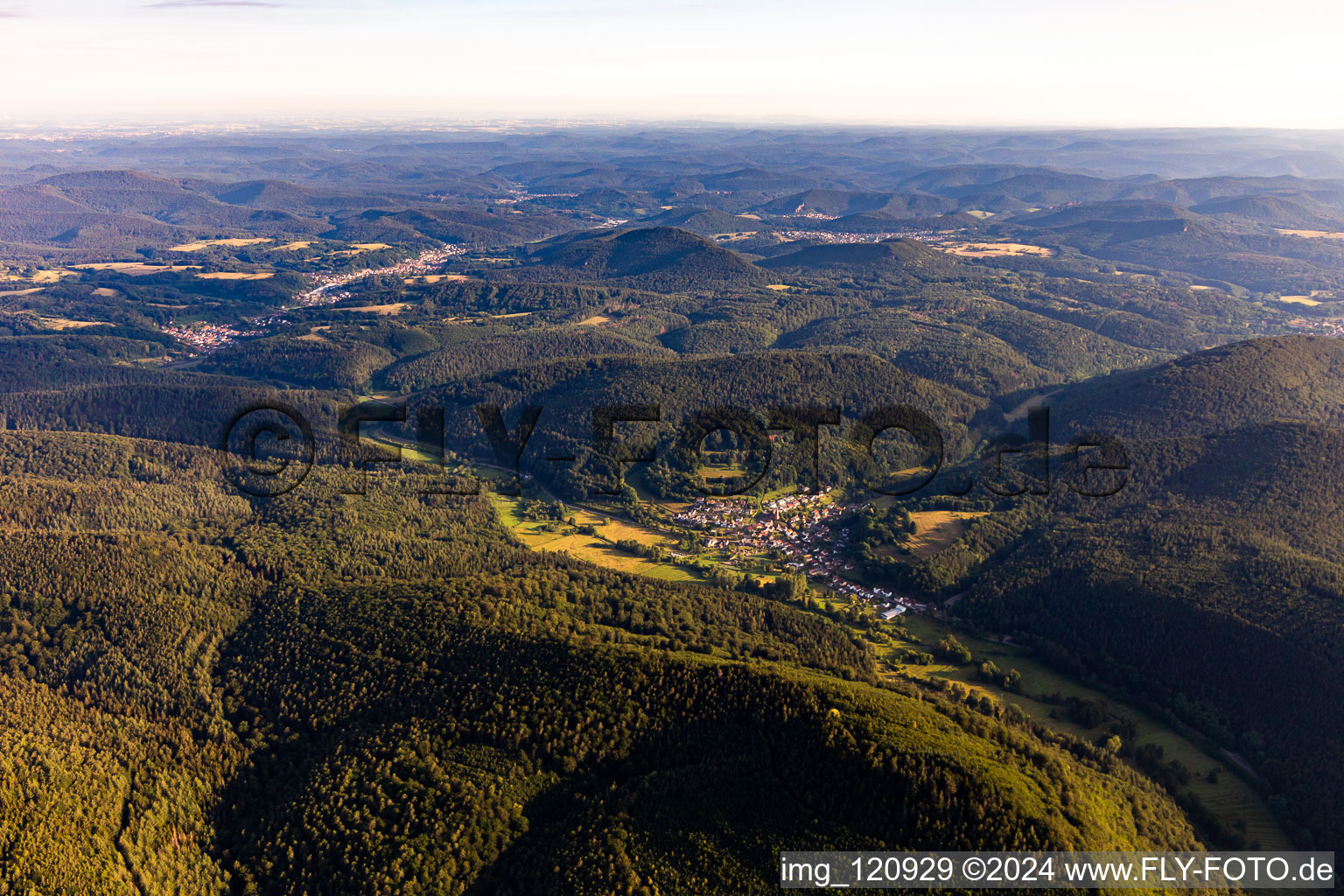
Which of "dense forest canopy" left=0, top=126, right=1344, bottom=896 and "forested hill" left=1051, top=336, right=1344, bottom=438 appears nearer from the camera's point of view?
"dense forest canopy" left=0, top=126, right=1344, bottom=896

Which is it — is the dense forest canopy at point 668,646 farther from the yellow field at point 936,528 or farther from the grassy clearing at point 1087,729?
the yellow field at point 936,528

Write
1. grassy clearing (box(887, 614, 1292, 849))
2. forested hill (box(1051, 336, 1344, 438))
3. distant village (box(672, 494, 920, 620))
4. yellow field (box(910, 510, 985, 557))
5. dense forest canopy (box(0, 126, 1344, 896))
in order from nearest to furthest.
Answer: dense forest canopy (box(0, 126, 1344, 896)) < grassy clearing (box(887, 614, 1292, 849)) < distant village (box(672, 494, 920, 620)) < yellow field (box(910, 510, 985, 557)) < forested hill (box(1051, 336, 1344, 438))

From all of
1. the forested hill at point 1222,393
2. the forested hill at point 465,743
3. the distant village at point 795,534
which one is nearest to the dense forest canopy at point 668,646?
the forested hill at point 465,743

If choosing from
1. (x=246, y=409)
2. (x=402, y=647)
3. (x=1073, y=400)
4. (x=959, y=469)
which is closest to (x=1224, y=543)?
(x=959, y=469)

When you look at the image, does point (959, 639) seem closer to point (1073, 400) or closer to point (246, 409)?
point (1073, 400)

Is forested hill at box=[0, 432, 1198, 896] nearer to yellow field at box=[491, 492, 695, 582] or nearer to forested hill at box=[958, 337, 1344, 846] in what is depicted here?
yellow field at box=[491, 492, 695, 582]

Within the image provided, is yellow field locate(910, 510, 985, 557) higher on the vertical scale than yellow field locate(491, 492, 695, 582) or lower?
higher

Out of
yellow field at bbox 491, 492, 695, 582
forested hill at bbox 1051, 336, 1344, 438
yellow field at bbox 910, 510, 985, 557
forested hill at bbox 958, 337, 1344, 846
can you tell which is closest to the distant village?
yellow field at bbox 491, 492, 695, 582
